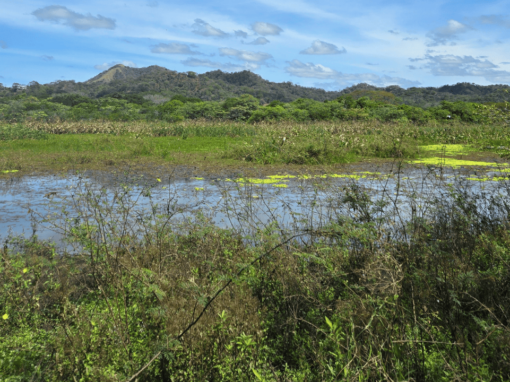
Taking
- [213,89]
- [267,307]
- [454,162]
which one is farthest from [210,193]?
[213,89]

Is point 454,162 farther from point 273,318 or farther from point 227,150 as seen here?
point 273,318

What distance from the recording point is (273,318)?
3.46 m

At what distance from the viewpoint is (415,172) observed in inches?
515

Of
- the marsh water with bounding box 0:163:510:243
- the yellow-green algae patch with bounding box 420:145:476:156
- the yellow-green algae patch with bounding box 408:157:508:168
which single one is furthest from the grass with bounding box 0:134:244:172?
the yellow-green algae patch with bounding box 420:145:476:156

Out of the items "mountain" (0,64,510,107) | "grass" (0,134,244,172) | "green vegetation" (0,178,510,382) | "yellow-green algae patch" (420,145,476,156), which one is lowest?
"green vegetation" (0,178,510,382)

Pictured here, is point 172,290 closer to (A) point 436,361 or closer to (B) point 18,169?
(A) point 436,361

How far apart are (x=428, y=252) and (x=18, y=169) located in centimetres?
1266

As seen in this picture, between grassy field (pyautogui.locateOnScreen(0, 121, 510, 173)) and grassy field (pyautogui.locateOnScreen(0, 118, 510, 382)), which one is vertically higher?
grassy field (pyautogui.locateOnScreen(0, 121, 510, 173))

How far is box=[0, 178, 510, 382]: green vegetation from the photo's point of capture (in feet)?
8.61

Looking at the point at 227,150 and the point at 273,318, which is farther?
the point at 227,150

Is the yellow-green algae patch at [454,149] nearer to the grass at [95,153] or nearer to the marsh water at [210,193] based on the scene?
the marsh water at [210,193]

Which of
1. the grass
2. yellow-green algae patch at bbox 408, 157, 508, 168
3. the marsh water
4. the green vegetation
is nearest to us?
the green vegetation

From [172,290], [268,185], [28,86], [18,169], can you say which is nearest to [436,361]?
[172,290]

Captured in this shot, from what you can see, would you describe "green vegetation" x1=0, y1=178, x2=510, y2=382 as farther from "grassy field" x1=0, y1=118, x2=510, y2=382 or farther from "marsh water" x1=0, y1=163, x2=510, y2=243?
"marsh water" x1=0, y1=163, x2=510, y2=243
